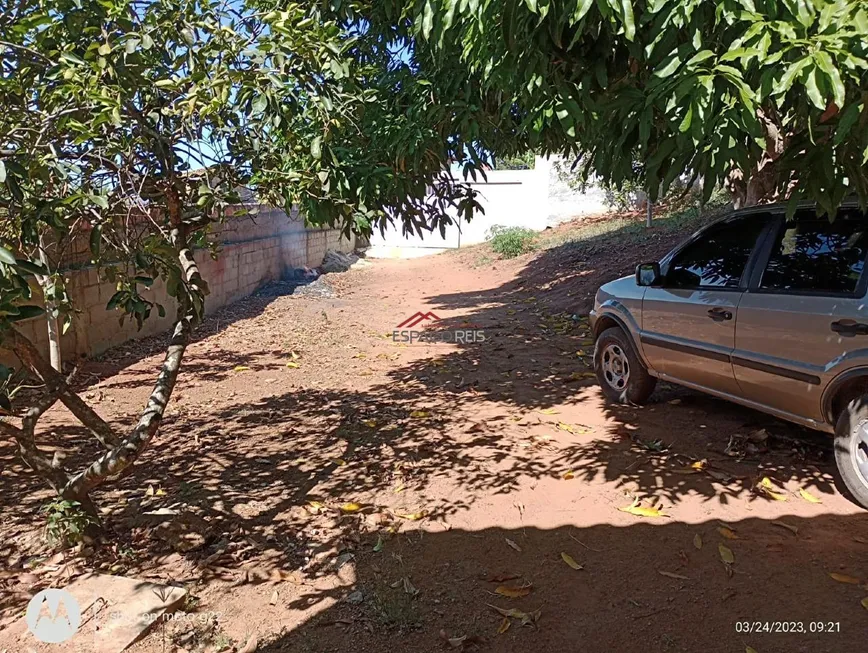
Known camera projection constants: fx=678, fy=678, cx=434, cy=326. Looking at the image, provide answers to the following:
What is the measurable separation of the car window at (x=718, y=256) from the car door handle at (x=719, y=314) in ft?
0.62

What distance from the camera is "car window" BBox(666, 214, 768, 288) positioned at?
4.74m

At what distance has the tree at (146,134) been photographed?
3170mm

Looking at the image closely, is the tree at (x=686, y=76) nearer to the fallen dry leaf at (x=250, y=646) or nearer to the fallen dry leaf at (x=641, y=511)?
the fallen dry leaf at (x=641, y=511)

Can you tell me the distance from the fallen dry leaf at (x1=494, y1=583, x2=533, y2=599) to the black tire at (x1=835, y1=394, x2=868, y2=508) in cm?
204

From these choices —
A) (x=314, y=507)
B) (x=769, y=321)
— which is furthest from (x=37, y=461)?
(x=769, y=321)

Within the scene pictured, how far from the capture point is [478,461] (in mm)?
4887

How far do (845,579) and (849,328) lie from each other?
4.47 ft

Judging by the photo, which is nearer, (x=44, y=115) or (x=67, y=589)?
(x=67, y=589)

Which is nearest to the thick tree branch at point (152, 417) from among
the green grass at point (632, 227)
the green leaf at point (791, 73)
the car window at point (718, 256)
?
the green leaf at point (791, 73)

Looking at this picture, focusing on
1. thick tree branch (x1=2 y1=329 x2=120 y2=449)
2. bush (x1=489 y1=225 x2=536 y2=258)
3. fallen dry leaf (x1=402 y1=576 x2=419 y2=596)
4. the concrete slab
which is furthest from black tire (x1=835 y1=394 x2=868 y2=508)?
bush (x1=489 y1=225 x2=536 y2=258)

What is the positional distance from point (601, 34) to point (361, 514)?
2.98 metres

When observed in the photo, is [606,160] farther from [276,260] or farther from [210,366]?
[276,260]

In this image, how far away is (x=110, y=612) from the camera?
296 cm

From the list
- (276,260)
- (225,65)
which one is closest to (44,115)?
(225,65)
